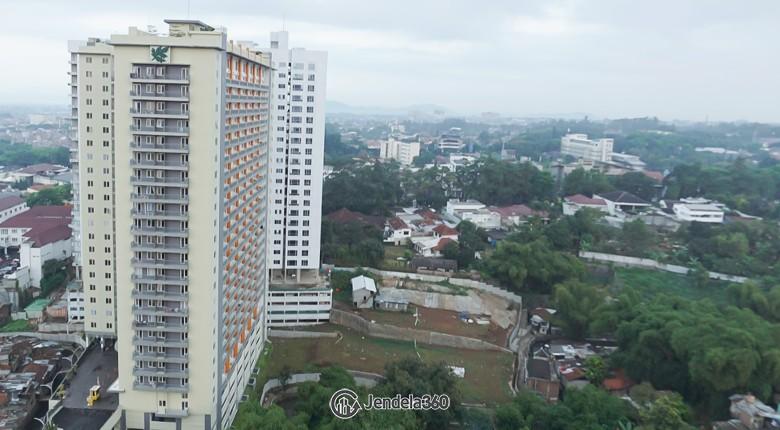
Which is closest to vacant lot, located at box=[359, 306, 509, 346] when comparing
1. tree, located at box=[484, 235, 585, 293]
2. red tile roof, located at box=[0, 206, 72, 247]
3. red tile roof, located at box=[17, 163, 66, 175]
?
tree, located at box=[484, 235, 585, 293]

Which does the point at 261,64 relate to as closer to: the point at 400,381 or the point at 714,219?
the point at 400,381

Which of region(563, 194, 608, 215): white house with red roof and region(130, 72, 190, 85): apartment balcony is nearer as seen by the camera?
region(130, 72, 190, 85): apartment balcony

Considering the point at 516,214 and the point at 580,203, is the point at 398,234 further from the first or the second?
the point at 580,203

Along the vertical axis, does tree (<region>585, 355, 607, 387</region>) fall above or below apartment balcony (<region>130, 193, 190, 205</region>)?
below

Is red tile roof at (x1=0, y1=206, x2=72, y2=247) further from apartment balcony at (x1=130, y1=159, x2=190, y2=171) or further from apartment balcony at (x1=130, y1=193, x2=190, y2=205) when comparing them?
apartment balcony at (x1=130, y1=159, x2=190, y2=171)

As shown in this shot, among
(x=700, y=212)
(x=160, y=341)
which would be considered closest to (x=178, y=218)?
(x=160, y=341)
